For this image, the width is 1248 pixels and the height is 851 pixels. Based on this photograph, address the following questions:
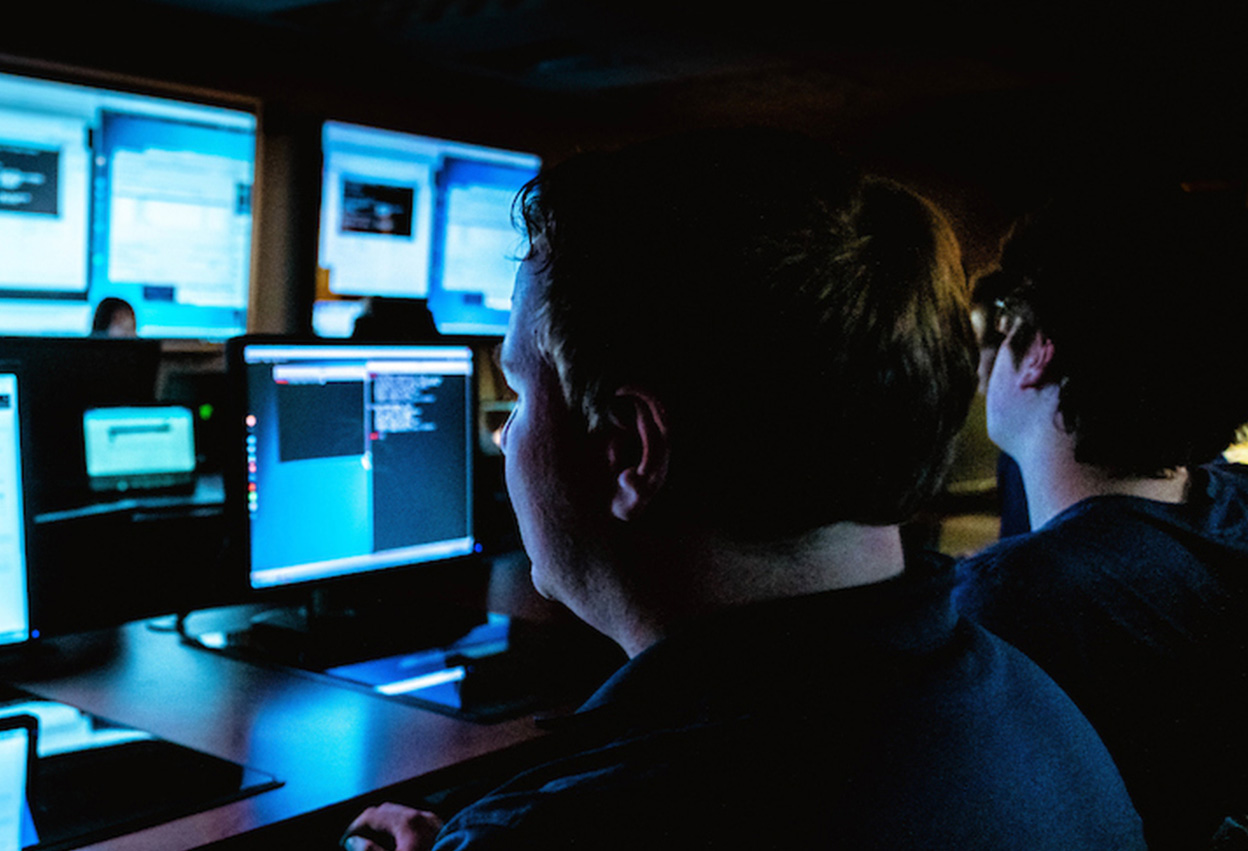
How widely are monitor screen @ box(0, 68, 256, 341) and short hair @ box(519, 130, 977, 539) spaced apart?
377 centimetres

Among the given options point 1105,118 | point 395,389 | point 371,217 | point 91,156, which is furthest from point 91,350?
point 1105,118

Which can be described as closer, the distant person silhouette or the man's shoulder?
the man's shoulder

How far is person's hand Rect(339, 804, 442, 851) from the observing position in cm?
114

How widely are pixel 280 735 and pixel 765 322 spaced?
0.88 metres

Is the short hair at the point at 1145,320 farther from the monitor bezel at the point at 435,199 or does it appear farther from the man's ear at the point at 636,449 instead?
the monitor bezel at the point at 435,199

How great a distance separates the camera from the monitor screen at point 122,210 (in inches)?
160

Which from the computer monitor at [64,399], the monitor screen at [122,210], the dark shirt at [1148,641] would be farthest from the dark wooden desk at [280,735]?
the monitor screen at [122,210]

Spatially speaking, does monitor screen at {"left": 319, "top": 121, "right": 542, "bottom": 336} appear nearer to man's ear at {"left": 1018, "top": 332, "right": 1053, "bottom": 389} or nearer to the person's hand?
man's ear at {"left": 1018, "top": 332, "right": 1053, "bottom": 389}

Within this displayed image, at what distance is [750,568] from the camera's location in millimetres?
850

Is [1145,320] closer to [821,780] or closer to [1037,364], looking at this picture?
[1037,364]

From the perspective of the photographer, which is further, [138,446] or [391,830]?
[138,446]

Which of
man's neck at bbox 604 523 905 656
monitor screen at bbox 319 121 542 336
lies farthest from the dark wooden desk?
monitor screen at bbox 319 121 542 336

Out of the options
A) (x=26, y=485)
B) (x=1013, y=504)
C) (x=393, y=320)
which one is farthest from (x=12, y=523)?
(x=1013, y=504)

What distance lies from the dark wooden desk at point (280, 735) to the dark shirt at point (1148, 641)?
0.64 meters
